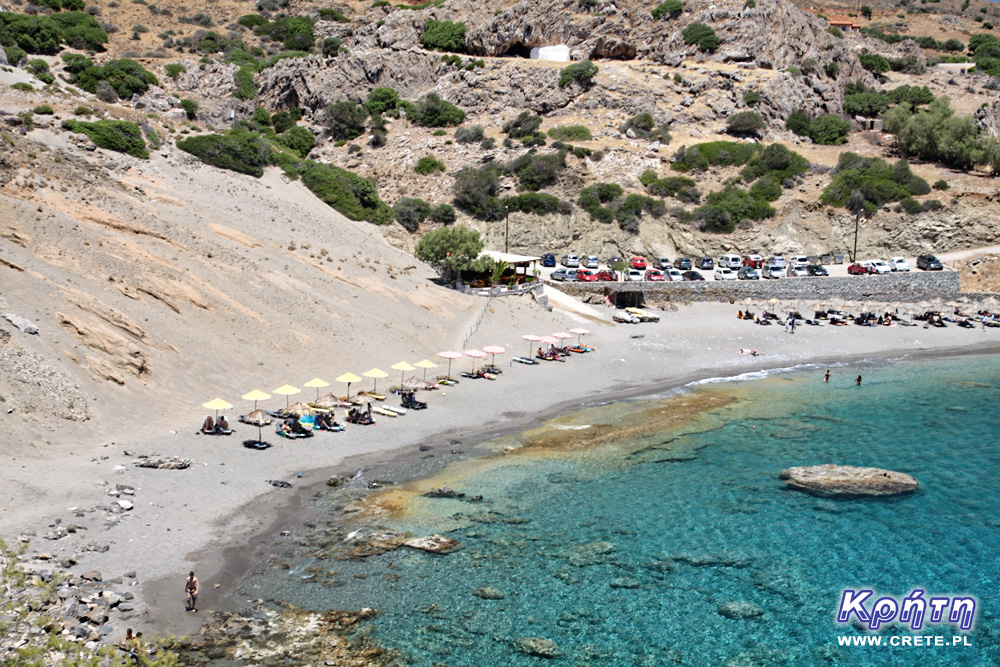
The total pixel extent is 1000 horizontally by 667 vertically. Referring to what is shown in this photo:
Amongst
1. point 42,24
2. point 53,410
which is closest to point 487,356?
point 53,410

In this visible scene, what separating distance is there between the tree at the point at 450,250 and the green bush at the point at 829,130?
1901 inches

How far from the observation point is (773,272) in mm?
62750

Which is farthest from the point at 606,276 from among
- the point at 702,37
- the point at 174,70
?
the point at 174,70

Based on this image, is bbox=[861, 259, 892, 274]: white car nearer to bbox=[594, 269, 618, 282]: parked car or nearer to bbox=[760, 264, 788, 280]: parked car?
bbox=[760, 264, 788, 280]: parked car

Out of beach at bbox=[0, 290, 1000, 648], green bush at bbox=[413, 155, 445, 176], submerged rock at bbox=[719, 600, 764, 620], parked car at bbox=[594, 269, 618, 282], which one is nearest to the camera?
submerged rock at bbox=[719, 600, 764, 620]

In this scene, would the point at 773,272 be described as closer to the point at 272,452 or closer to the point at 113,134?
the point at 272,452

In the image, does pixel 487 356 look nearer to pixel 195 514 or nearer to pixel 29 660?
pixel 195 514

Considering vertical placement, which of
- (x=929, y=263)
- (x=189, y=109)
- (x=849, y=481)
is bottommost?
(x=849, y=481)

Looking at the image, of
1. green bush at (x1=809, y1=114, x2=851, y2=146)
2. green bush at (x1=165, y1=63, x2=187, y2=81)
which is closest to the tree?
green bush at (x1=165, y1=63, x2=187, y2=81)

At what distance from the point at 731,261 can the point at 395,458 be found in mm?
42951

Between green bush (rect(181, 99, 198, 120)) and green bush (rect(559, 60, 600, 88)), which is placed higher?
green bush (rect(559, 60, 600, 88))

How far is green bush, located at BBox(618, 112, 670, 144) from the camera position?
277ft

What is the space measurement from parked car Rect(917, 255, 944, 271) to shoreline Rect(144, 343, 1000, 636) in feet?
36.6

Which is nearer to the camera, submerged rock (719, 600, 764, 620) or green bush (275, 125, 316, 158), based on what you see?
submerged rock (719, 600, 764, 620)
